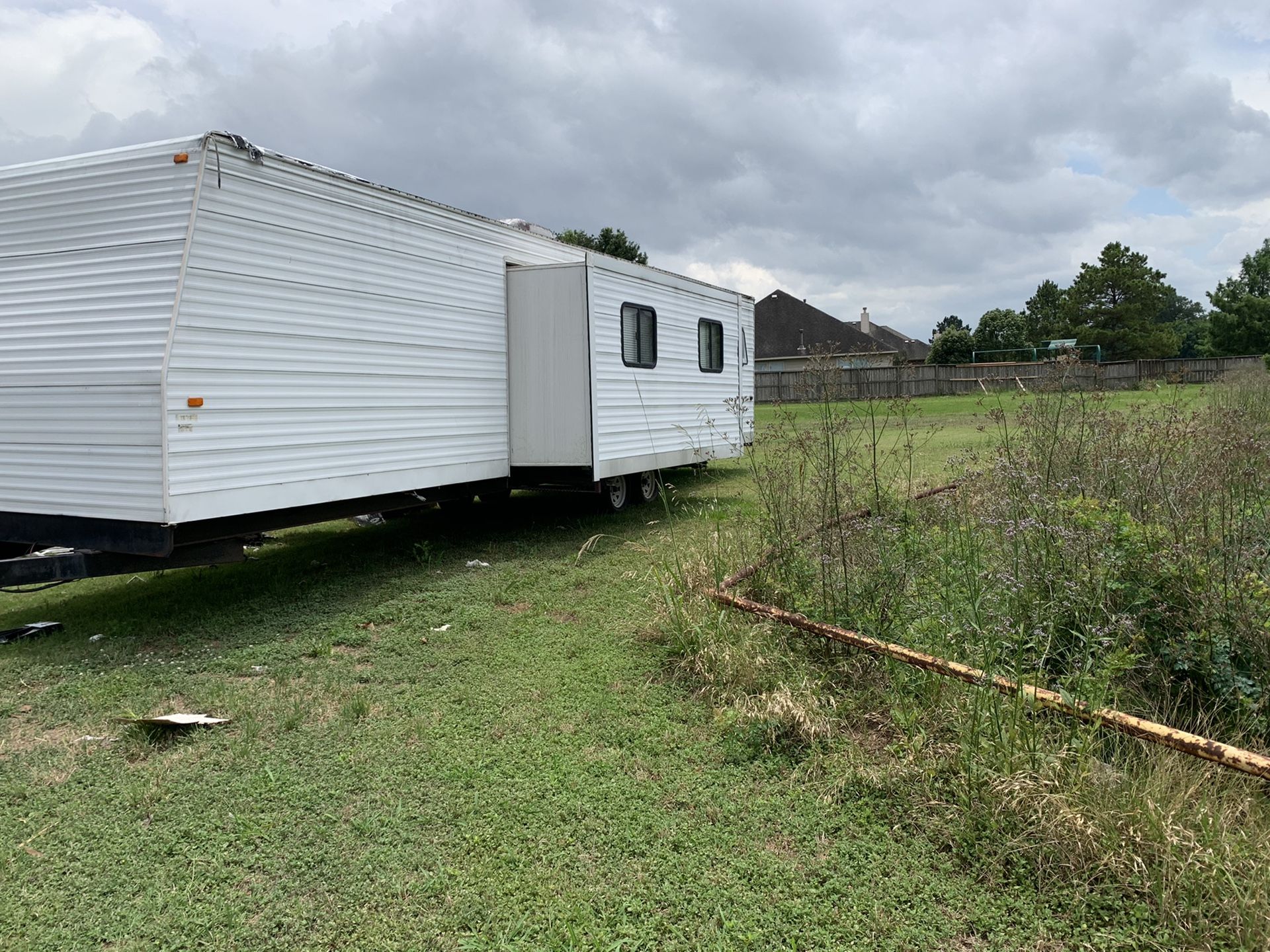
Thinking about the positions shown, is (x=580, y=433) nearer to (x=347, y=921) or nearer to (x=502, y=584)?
(x=502, y=584)

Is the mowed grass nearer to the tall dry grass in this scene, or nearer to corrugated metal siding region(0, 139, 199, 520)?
the tall dry grass

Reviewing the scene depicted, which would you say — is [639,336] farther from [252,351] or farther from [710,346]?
[252,351]

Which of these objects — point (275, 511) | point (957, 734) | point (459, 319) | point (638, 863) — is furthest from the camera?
point (459, 319)

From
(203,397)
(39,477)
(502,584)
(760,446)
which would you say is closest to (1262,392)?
(760,446)

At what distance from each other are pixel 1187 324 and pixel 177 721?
98286mm

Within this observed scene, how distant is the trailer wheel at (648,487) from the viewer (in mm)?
9289

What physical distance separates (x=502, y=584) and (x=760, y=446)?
2.16 meters

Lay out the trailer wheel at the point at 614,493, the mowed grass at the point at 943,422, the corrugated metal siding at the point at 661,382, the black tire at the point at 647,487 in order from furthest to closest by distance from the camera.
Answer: the black tire at the point at 647,487 → the trailer wheel at the point at 614,493 → the corrugated metal siding at the point at 661,382 → the mowed grass at the point at 943,422

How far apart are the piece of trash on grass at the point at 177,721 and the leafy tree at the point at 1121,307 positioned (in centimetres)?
4796

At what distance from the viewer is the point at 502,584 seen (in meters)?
6.03

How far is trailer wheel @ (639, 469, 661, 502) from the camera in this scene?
30.5ft

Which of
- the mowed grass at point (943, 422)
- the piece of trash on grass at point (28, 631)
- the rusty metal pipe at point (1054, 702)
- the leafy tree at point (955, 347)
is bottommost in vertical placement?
the piece of trash on grass at point (28, 631)

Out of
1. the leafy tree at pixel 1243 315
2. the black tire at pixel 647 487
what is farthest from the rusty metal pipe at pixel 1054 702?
the leafy tree at pixel 1243 315

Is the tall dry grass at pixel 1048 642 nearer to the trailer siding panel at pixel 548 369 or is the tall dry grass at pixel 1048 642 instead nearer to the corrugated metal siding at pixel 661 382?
the corrugated metal siding at pixel 661 382
